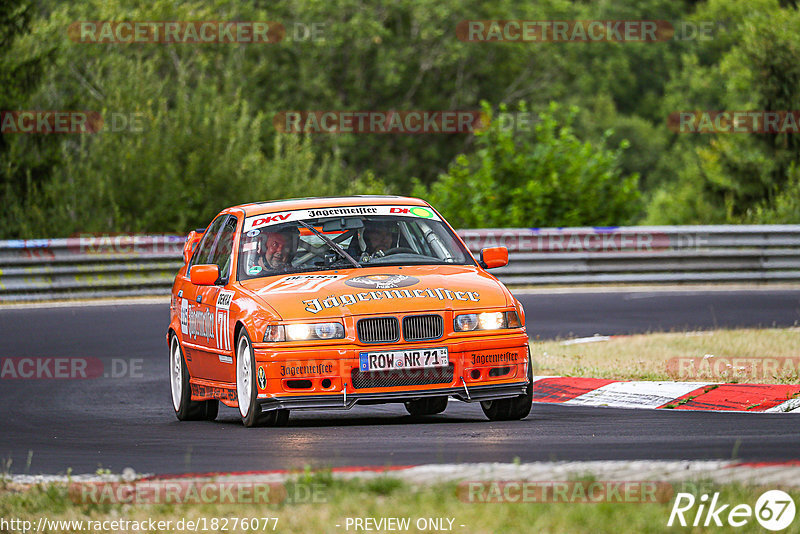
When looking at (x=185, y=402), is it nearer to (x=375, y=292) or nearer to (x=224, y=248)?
(x=224, y=248)

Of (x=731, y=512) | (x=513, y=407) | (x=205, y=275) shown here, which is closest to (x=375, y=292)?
(x=513, y=407)

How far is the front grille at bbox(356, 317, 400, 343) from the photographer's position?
9086 millimetres

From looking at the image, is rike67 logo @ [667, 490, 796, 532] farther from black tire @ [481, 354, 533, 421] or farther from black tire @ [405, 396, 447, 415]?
black tire @ [405, 396, 447, 415]

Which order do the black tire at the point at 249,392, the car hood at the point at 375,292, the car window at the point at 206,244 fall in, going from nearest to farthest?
the car hood at the point at 375,292 < the black tire at the point at 249,392 < the car window at the point at 206,244

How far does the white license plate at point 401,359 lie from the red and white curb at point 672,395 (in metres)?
2.08

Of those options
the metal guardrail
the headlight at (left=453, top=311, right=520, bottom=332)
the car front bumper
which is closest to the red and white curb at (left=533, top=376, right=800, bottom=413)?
the headlight at (left=453, top=311, right=520, bottom=332)

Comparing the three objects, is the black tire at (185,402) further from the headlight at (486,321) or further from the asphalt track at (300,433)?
the headlight at (486,321)

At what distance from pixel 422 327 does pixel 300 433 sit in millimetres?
1021

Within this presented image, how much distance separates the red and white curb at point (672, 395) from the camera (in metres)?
9.99

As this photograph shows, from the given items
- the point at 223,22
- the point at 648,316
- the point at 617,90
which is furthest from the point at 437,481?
the point at 617,90

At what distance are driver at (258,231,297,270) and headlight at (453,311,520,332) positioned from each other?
5.00ft

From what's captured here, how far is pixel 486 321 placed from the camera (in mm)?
9328

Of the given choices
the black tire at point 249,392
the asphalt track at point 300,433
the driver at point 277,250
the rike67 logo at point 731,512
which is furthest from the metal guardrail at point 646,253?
the rike67 logo at point 731,512

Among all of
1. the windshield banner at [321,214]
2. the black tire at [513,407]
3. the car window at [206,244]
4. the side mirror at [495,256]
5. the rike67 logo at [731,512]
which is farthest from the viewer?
the car window at [206,244]
